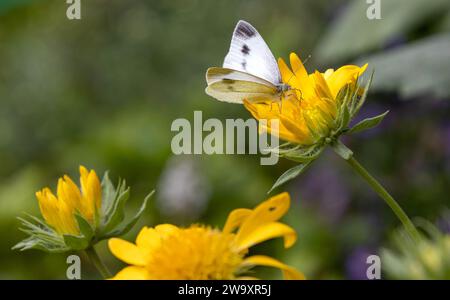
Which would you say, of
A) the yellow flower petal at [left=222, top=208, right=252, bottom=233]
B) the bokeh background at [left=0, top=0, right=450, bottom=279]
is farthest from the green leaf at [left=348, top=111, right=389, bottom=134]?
the bokeh background at [left=0, top=0, right=450, bottom=279]

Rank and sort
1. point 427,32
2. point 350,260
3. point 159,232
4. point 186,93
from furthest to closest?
point 186,93
point 350,260
point 427,32
point 159,232

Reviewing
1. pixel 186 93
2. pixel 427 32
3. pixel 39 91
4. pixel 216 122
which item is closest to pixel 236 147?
pixel 216 122

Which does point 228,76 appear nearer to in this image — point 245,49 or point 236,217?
point 245,49

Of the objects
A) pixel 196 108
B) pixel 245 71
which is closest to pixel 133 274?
pixel 245 71

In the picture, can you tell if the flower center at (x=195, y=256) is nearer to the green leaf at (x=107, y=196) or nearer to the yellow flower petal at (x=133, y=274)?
the yellow flower petal at (x=133, y=274)

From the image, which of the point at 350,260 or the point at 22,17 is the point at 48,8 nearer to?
the point at 22,17

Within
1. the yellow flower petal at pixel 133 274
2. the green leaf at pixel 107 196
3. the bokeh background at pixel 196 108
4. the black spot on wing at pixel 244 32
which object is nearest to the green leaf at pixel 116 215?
the green leaf at pixel 107 196

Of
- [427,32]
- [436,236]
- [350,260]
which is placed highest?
[427,32]
